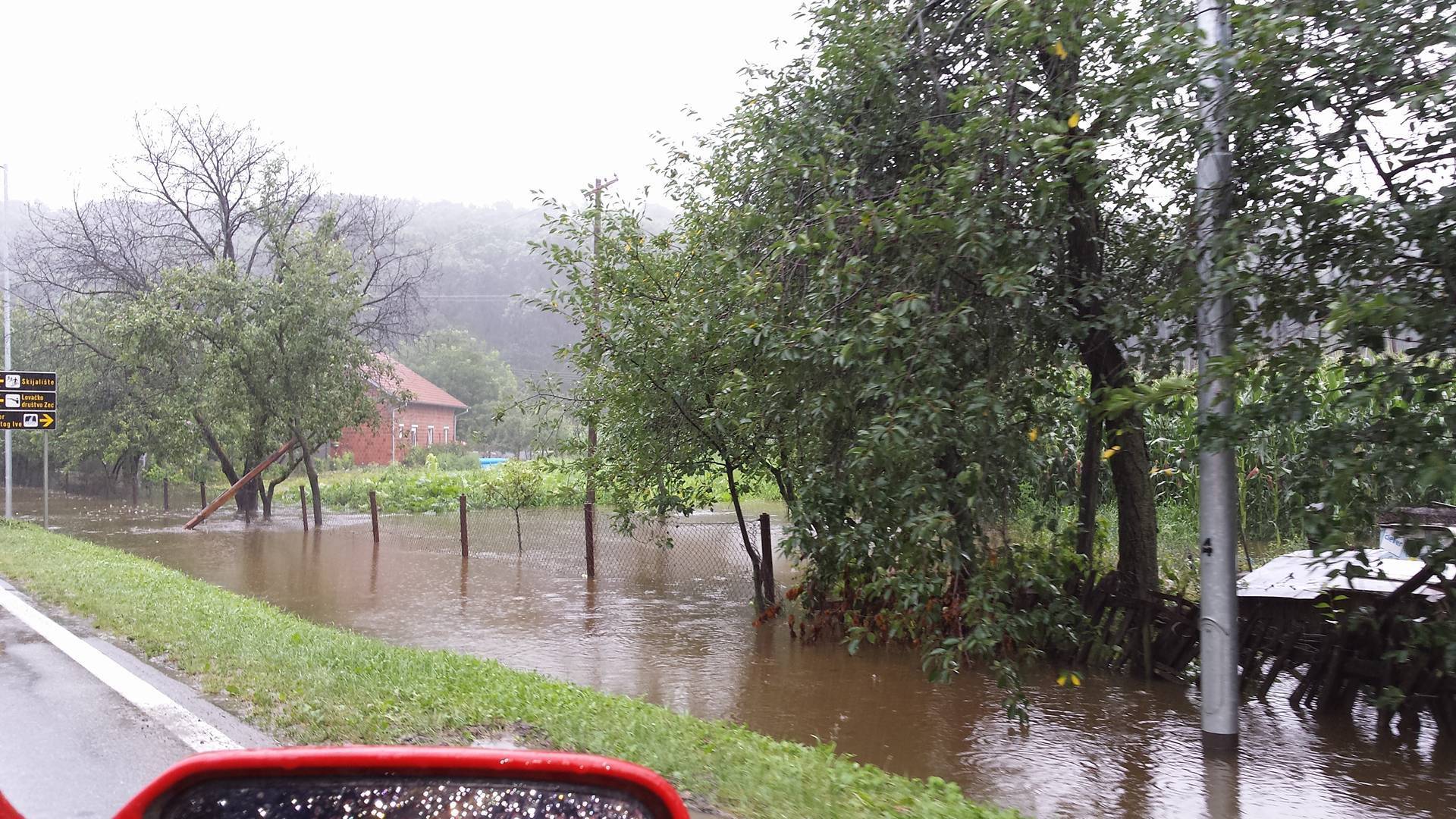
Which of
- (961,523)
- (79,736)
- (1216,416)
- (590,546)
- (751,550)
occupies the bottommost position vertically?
(79,736)

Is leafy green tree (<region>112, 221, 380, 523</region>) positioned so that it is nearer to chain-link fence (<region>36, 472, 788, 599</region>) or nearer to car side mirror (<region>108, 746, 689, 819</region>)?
chain-link fence (<region>36, 472, 788, 599</region>)

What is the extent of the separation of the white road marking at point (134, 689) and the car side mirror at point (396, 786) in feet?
12.1

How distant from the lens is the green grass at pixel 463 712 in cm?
517

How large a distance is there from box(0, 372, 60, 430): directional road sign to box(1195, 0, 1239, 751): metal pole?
21047 millimetres

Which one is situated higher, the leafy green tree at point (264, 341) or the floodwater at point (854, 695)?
the leafy green tree at point (264, 341)

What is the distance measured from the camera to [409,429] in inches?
2311

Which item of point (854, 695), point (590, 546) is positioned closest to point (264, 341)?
point (590, 546)

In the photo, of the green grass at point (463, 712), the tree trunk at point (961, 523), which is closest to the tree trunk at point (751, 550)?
the green grass at point (463, 712)

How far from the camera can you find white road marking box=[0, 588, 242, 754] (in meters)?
6.38

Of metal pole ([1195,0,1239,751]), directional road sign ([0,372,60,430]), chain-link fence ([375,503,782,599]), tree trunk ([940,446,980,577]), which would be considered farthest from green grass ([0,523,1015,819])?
directional road sign ([0,372,60,430])

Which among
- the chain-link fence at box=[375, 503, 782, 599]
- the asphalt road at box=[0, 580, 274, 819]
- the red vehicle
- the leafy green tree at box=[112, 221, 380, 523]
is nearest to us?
the red vehicle

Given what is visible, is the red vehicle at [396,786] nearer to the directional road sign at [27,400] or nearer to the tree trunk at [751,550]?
the tree trunk at [751,550]

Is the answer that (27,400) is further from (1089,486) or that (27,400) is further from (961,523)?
(961,523)

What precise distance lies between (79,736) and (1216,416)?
679 centimetres
